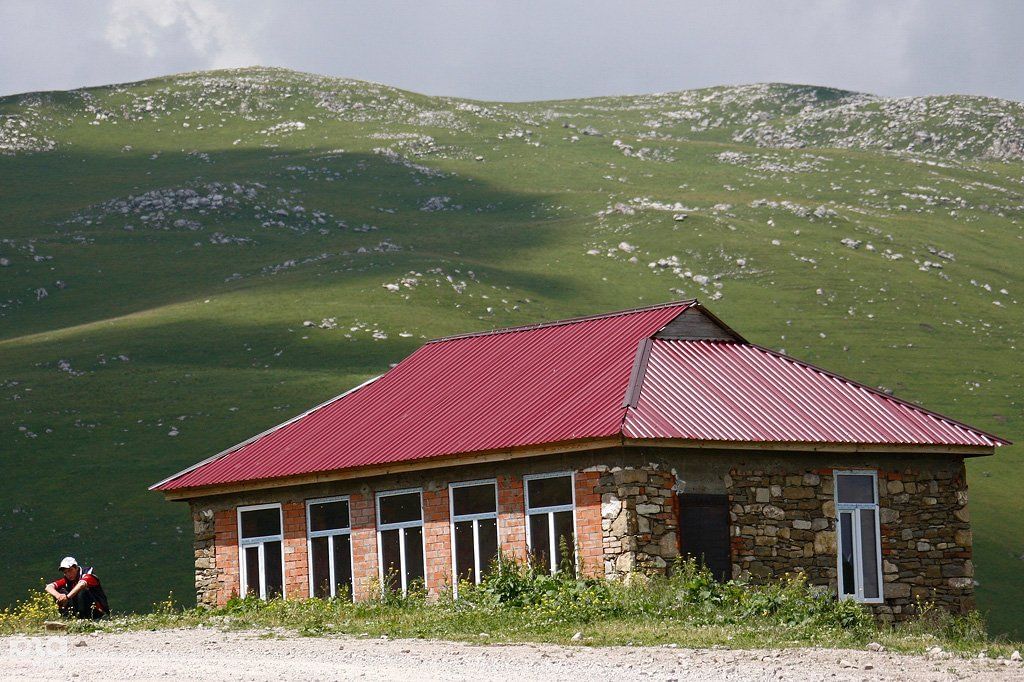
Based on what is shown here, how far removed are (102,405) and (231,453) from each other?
1679 inches

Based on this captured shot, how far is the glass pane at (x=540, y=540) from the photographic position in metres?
31.2

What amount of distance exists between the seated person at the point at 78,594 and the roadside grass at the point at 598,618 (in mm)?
527

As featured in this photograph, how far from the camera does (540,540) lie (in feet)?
103

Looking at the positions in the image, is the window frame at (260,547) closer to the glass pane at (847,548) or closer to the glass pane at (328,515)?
the glass pane at (328,515)

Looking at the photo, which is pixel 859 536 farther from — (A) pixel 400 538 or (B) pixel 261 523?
(B) pixel 261 523

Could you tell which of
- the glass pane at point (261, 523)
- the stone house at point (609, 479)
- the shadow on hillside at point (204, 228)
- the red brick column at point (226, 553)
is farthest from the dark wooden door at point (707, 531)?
the shadow on hillside at point (204, 228)

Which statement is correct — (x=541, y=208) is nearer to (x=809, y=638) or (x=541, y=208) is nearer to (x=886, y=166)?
(x=886, y=166)

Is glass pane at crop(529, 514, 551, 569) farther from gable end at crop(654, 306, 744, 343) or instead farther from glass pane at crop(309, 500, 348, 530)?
gable end at crop(654, 306, 744, 343)

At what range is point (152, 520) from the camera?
6222cm

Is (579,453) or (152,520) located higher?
(579,453)

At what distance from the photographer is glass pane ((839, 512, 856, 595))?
3281cm

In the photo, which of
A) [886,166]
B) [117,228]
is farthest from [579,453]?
[886,166]

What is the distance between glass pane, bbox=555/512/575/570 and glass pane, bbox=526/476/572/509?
272 mm

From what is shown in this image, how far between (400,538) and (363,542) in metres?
0.94
